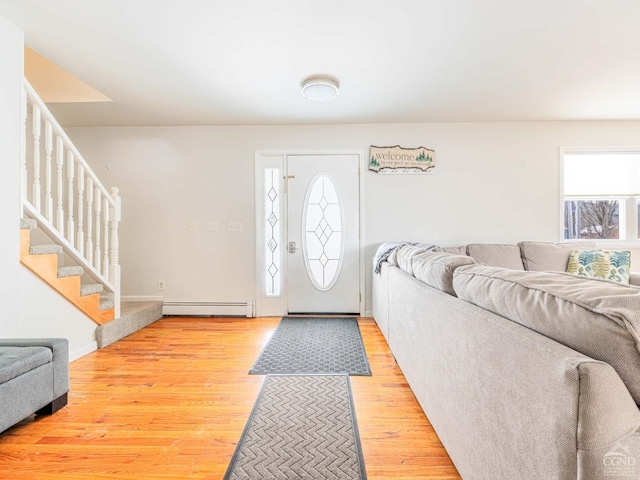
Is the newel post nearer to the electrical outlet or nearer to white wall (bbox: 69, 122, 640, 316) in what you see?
white wall (bbox: 69, 122, 640, 316)

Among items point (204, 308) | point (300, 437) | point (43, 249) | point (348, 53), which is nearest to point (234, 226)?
point (204, 308)

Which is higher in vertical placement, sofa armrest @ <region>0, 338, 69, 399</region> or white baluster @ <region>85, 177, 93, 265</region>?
white baluster @ <region>85, 177, 93, 265</region>

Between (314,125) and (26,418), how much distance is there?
3554 millimetres

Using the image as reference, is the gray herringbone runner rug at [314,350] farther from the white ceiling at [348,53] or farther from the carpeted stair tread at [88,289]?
the white ceiling at [348,53]

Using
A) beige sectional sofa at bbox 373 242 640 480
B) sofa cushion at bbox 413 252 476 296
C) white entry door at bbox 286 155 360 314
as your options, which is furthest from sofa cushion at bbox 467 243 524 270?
beige sectional sofa at bbox 373 242 640 480

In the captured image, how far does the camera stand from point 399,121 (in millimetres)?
3729

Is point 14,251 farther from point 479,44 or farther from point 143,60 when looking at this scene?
point 479,44

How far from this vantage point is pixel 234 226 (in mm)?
3865

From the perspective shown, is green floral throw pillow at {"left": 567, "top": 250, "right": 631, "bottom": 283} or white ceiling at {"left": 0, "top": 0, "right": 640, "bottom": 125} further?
green floral throw pillow at {"left": 567, "top": 250, "right": 631, "bottom": 283}

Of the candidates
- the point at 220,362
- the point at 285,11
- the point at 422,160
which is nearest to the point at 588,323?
the point at 285,11

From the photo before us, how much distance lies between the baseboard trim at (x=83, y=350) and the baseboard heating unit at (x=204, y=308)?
1.14 m

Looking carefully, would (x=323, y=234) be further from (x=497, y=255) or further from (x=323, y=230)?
(x=497, y=255)

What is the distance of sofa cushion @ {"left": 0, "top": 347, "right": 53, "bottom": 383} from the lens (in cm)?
144

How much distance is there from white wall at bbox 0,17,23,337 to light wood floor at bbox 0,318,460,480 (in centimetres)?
65
